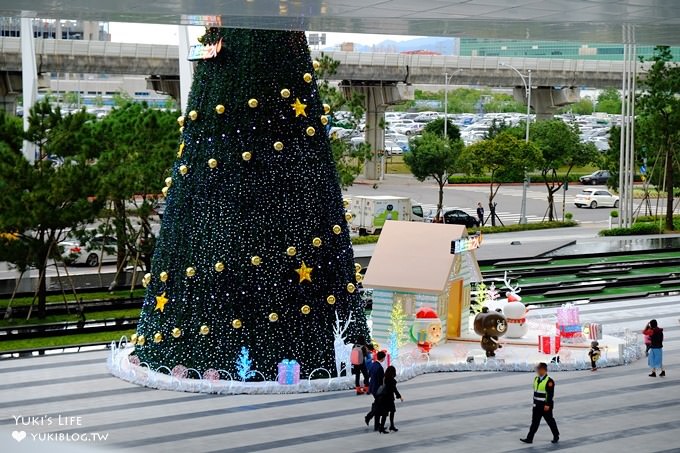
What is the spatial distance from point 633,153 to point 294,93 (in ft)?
103

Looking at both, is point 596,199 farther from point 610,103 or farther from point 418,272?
point 610,103

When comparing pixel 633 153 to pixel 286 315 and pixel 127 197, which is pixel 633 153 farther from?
pixel 286 315

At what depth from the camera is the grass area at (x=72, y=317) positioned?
2742 cm

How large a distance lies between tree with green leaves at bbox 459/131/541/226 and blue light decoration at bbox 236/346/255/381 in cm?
2997

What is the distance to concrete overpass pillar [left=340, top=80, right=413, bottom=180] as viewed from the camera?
6569cm

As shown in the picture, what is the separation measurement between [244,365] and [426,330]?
15.2ft

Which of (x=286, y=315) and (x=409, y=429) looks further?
(x=286, y=315)

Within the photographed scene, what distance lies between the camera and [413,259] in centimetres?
2458

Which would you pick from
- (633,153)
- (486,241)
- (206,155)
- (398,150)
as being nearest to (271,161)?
(206,155)

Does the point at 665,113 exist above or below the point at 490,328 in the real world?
above

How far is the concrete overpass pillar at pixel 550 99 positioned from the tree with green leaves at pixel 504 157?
20.9m

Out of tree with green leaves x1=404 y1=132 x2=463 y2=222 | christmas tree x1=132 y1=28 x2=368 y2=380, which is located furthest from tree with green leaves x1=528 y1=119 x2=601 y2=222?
christmas tree x1=132 y1=28 x2=368 y2=380

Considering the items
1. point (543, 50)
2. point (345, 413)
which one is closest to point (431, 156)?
point (345, 413)

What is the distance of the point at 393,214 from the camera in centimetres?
4750
